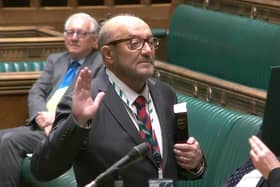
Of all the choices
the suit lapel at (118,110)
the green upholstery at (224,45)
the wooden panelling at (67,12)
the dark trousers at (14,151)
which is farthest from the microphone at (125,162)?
the wooden panelling at (67,12)

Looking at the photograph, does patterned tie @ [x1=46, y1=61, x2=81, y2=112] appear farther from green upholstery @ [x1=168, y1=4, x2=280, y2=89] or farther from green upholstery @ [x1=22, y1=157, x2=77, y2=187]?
green upholstery @ [x1=168, y1=4, x2=280, y2=89]

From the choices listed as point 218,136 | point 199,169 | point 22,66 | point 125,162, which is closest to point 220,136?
point 218,136

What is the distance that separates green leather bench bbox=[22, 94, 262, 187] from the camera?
369 centimetres

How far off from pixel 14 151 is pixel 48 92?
55 centimetres

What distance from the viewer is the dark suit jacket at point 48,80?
4680mm

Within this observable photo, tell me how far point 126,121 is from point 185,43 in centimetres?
427

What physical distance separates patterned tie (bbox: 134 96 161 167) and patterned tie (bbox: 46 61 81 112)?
1.78m

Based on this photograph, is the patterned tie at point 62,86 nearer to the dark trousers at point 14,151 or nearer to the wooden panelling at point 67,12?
the dark trousers at point 14,151

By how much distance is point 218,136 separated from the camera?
3.91 meters

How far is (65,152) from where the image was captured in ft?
8.64

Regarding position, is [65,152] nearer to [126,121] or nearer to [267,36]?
[126,121]

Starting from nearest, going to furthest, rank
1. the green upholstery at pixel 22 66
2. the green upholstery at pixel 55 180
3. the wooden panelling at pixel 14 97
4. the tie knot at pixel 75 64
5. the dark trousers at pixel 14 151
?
the green upholstery at pixel 55 180 < the dark trousers at pixel 14 151 < the tie knot at pixel 75 64 < the wooden panelling at pixel 14 97 < the green upholstery at pixel 22 66

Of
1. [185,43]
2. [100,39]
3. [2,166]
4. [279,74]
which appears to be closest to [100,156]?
[100,39]

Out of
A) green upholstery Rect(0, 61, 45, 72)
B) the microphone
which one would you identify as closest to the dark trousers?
green upholstery Rect(0, 61, 45, 72)
